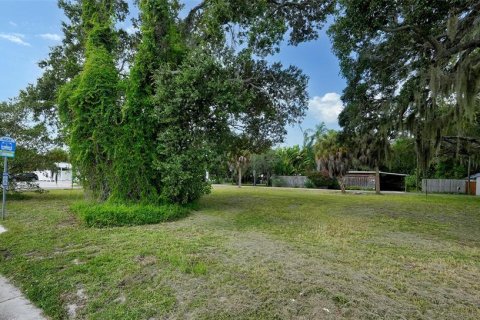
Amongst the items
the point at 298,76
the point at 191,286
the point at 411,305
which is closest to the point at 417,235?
the point at 411,305

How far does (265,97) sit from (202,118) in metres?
3.02

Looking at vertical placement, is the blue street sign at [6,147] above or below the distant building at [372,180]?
above

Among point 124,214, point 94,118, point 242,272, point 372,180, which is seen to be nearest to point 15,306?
point 242,272

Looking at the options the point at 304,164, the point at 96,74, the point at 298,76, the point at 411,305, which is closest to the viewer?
the point at 411,305

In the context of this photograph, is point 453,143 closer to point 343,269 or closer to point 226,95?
point 226,95

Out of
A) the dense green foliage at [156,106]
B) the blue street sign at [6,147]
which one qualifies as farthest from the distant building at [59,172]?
the dense green foliage at [156,106]

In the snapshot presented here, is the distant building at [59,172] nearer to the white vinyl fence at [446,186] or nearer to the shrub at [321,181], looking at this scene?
the shrub at [321,181]

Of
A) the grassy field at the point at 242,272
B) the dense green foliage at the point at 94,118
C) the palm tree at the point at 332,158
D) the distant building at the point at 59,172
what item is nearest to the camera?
the grassy field at the point at 242,272

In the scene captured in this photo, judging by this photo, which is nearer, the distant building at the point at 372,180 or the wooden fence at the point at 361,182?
the wooden fence at the point at 361,182

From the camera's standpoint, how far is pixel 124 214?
707cm

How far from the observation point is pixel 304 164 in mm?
37125

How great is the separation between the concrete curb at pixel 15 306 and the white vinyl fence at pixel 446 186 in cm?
2879

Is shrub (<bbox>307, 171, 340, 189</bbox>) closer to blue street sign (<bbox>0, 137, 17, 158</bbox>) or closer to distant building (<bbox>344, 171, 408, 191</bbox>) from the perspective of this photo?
distant building (<bbox>344, 171, 408, 191</bbox>)

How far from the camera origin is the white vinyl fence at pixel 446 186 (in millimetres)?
25723
